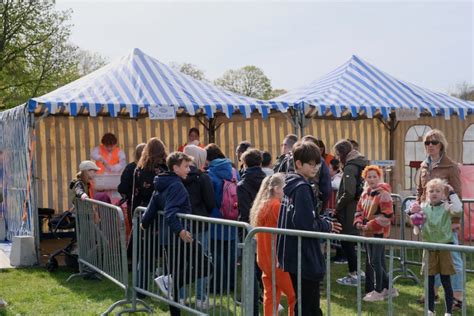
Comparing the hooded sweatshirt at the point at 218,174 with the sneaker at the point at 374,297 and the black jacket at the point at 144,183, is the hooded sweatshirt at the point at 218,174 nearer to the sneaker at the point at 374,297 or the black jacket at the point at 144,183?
the black jacket at the point at 144,183

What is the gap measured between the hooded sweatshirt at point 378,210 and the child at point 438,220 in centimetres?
70

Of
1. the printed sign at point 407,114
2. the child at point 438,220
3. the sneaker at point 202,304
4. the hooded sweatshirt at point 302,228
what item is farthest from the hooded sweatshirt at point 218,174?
the printed sign at point 407,114

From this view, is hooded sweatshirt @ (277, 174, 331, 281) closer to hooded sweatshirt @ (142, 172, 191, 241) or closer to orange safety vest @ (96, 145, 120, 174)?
hooded sweatshirt @ (142, 172, 191, 241)

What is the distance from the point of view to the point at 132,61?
12.3m

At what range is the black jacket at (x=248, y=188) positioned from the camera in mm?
7062

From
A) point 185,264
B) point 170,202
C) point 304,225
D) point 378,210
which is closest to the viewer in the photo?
point 304,225

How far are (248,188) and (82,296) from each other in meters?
2.33

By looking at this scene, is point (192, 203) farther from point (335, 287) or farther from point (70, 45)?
point (70, 45)

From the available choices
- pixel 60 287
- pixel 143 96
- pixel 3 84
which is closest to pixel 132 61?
pixel 143 96

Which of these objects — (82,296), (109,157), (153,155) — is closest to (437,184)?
(153,155)

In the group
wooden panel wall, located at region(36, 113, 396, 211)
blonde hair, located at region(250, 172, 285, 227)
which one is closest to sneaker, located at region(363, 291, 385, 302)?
blonde hair, located at region(250, 172, 285, 227)

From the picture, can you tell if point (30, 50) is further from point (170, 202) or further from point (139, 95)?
point (170, 202)

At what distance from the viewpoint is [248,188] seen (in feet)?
23.2

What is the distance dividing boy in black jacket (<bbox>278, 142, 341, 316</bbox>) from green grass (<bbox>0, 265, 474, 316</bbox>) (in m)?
1.52
